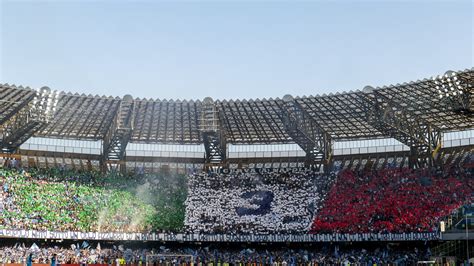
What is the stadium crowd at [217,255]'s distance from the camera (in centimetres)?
5347

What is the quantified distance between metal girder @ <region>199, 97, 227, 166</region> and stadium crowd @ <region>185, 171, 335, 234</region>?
2083 mm

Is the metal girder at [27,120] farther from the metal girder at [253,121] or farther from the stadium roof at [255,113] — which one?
the metal girder at [253,121]

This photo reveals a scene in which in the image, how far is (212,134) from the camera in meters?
59.5

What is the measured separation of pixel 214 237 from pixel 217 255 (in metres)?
2.03

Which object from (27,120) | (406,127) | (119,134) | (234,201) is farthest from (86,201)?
Answer: (406,127)

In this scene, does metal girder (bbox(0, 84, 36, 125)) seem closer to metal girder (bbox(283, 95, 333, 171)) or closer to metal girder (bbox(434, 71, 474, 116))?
metal girder (bbox(283, 95, 333, 171))

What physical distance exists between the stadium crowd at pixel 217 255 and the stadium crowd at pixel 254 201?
2177mm

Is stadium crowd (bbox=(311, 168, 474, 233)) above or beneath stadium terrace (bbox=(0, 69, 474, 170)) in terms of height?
beneath

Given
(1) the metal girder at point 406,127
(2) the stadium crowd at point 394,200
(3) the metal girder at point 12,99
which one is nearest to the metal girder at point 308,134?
(2) the stadium crowd at point 394,200

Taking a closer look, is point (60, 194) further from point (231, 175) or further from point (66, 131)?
point (231, 175)

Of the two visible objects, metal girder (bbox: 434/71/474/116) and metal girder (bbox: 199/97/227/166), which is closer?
metal girder (bbox: 434/71/474/116)

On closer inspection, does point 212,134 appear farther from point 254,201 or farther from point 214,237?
point 214,237

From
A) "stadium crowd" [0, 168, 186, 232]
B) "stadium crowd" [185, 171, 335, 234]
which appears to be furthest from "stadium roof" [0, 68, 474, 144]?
"stadium crowd" [0, 168, 186, 232]

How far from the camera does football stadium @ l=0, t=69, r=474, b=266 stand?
5434 centimetres
